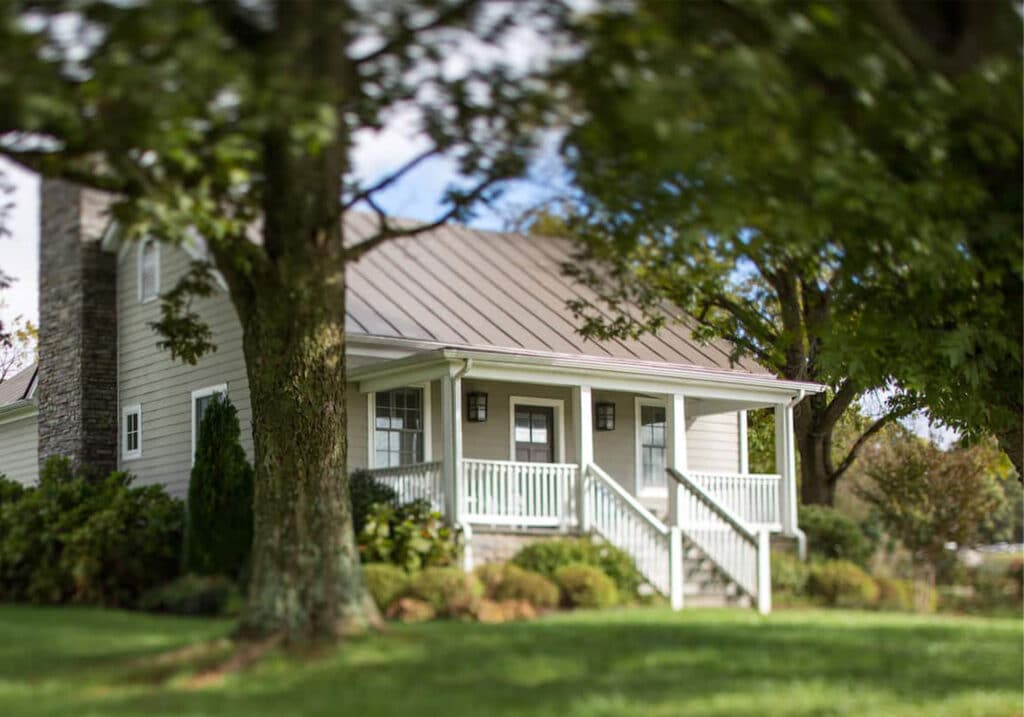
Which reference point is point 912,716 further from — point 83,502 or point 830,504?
point 830,504

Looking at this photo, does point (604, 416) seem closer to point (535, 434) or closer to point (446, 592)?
point (535, 434)

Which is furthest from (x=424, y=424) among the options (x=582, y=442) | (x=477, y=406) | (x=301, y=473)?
(x=301, y=473)

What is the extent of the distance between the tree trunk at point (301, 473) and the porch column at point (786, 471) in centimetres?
935

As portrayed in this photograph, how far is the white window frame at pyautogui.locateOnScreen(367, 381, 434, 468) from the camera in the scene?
63.6 feet

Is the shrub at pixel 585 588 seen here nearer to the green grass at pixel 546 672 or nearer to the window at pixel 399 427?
the green grass at pixel 546 672

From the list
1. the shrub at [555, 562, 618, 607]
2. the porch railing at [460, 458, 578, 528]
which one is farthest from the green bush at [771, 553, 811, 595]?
the shrub at [555, 562, 618, 607]

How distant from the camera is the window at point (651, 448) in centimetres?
2264

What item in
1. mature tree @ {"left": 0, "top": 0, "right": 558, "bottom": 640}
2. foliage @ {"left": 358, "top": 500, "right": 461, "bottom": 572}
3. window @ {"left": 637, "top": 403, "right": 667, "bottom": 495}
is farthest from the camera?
window @ {"left": 637, "top": 403, "right": 667, "bottom": 495}

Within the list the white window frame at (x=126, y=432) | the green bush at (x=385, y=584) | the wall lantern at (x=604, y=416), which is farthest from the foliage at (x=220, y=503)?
the wall lantern at (x=604, y=416)

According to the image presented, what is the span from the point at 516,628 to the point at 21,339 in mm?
28118

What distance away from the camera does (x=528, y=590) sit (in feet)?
50.1

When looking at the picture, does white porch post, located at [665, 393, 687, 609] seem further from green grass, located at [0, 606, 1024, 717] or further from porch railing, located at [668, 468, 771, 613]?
green grass, located at [0, 606, 1024, 717]

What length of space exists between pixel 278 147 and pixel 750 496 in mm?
11111

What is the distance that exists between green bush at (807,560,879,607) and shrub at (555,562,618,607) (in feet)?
11.0
